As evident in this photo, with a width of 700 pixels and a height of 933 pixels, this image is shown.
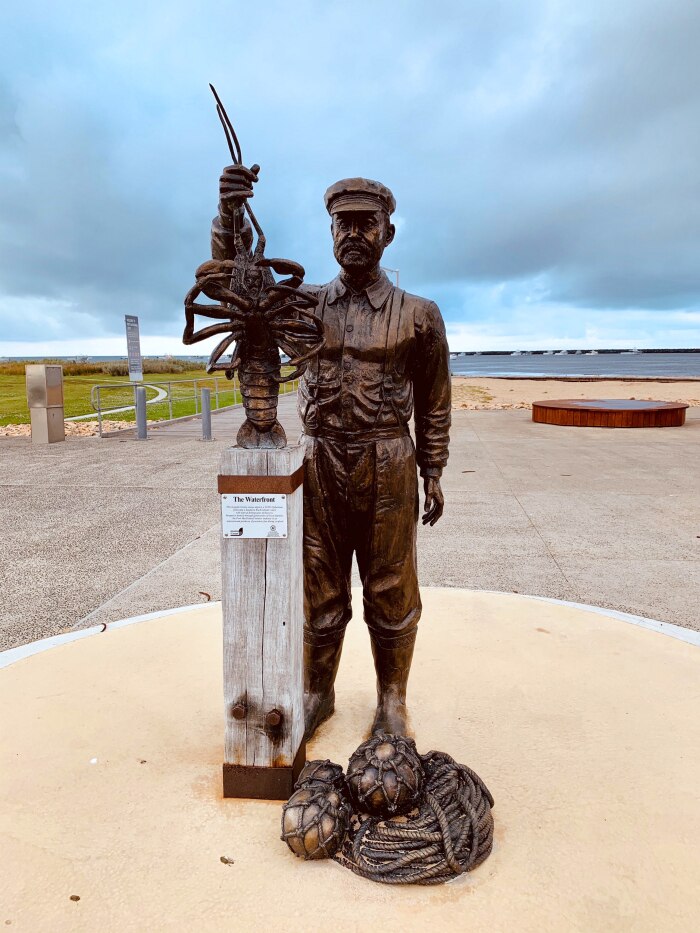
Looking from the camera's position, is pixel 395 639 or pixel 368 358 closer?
pixel 368 358

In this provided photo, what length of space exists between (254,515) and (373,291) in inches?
37.6

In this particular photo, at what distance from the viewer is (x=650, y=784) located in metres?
2.43

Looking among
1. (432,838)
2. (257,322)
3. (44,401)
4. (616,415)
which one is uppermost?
(257,322)

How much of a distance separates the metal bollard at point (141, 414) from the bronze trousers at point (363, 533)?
1046 cm

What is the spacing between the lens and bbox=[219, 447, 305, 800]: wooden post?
2.27 metres

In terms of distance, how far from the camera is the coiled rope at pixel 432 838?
203cm

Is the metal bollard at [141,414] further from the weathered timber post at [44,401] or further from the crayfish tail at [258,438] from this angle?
the crayfish tail at [258,438]

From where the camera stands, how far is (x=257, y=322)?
2.27 meters

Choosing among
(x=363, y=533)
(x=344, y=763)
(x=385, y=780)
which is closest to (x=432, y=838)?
(x=385, y=780)

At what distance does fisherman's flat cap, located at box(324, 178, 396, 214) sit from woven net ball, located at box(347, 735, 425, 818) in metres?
1.89

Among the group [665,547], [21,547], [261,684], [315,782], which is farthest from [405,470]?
[21,547]

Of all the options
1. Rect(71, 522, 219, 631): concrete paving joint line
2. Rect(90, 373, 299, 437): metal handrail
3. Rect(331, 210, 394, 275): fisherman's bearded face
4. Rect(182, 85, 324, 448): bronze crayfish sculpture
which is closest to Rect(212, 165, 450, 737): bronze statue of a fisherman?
Rect(331, 210, 394, 275): fisherman's bearded face

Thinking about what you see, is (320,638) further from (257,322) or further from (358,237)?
(358,237)

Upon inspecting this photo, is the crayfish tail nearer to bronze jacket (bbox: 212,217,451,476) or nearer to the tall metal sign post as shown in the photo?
bronze jacket (bbox: 212,217,451,476)
